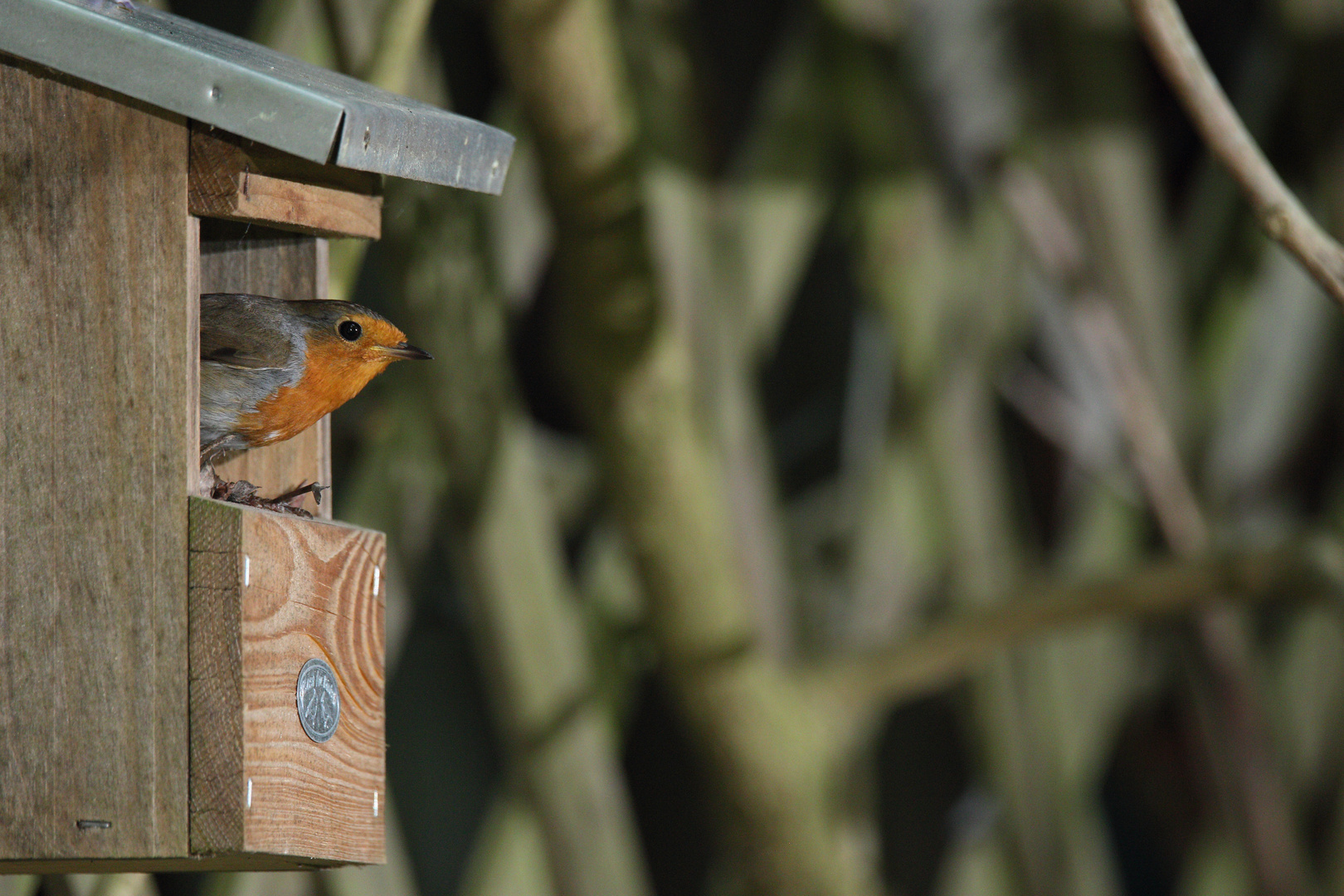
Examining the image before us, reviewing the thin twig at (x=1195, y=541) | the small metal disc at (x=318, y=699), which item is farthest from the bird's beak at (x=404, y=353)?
the thin twig at (x=1195, y=541)

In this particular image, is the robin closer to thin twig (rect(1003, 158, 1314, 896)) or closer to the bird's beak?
the bird's beak

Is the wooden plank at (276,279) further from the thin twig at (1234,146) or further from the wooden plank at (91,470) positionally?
the thin twig at (1234,146)

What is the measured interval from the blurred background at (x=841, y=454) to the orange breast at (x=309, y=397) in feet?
0.64

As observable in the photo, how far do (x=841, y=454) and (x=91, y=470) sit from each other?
3.37 metres

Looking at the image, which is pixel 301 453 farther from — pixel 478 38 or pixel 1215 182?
pixel 1215 182

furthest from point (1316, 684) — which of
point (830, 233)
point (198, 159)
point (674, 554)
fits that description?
point (198, 159)

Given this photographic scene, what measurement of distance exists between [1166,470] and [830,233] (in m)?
1.96

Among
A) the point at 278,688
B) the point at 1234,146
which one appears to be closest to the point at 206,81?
the point at 278,688

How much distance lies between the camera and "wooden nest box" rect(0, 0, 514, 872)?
1367mm

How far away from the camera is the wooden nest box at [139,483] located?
1367 mm

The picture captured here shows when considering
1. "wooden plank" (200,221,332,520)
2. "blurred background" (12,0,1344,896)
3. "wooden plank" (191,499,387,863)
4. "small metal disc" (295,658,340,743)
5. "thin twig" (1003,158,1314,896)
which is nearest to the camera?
"wooden plank" (191,499,387,863)

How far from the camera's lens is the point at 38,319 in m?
1.44

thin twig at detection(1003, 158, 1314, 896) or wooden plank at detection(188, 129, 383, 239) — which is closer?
wooden plank at detection(188, 129, 383, 239)

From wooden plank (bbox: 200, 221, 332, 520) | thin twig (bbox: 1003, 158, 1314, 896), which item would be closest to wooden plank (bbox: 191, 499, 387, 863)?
wooden plank (bbox: 200, 221, 332, 520)
